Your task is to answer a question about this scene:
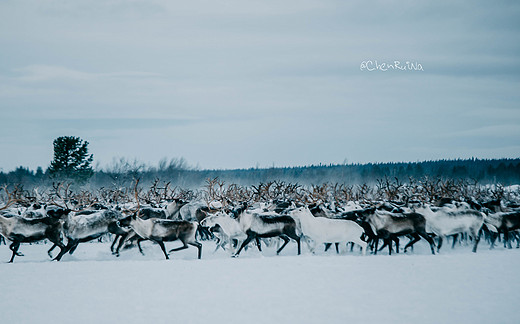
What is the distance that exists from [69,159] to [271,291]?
42.7 metres

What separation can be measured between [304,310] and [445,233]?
680 centimetres

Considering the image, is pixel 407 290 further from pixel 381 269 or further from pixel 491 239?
pixel 491 239

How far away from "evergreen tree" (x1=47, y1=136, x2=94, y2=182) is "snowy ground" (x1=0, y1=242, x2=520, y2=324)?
37.4 m

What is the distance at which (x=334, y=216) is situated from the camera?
12.7 m

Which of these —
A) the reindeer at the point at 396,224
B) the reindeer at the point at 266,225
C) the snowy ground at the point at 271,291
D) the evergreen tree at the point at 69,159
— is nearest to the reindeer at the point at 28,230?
the snowy ground at the point at 271,291

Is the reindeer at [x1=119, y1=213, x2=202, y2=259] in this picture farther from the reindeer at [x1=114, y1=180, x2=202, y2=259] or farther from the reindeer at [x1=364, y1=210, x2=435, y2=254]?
the reindeer at [x1=364, y1=210, x2=435, y2=254]

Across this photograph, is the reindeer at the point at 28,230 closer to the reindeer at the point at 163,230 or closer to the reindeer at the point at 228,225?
the reindeer at the point at 163,230

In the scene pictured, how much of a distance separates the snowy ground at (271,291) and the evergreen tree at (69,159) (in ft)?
123

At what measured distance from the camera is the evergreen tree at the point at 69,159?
44.2m

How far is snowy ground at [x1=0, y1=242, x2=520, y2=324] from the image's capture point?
18.7 feet

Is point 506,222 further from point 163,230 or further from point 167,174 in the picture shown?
point 167,174

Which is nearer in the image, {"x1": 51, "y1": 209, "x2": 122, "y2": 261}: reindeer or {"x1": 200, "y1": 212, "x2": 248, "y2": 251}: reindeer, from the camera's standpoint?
{"x1": 51, "y1": 209, "x2": 122, "y2": 261}: reindeer

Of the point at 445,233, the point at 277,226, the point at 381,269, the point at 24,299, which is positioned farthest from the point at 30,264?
the point at 445,233

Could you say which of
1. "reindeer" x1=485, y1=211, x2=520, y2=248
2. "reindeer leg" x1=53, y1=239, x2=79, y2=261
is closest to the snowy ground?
"reindeer leg" x1=53, y1=239, x2=79, y2=261
